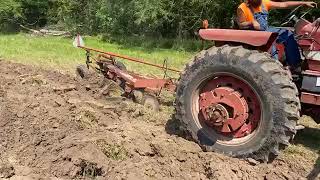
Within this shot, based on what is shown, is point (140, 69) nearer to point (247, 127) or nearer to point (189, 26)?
point (247, 127)

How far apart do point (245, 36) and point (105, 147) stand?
1.90m

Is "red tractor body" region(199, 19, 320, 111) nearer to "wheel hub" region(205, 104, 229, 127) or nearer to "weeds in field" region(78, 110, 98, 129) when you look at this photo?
"wheel hub" region(205, 104, 229, 127)

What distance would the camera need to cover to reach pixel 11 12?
25203 millimetres

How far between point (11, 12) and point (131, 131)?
828 inches

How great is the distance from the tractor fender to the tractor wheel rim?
417 mm

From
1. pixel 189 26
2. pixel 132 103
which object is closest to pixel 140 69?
pixel 132 103

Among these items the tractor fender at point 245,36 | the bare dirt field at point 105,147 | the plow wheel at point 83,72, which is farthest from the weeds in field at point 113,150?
the plow wheel at point 83,72

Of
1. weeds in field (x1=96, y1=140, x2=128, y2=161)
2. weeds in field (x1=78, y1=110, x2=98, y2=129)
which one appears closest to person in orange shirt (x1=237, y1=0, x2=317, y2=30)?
weeds in field (x1=96, y1=140, x2=128, y2=161)

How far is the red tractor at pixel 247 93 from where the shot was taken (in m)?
4.96

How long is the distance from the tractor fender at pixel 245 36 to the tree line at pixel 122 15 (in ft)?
33.9

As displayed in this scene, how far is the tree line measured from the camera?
17.3m

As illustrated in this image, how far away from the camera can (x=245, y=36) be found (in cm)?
536

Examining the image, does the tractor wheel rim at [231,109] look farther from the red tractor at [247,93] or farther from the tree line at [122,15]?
the tree line at [122,15]

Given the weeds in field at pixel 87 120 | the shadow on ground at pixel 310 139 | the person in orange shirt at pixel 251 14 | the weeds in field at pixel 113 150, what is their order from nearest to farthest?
the weeds in field at pixel 113 150 < the person in orange shirt at pixel 251 14 < the shadow on ground at pixel 310 139 < the weeds in field at pixel 87 120
